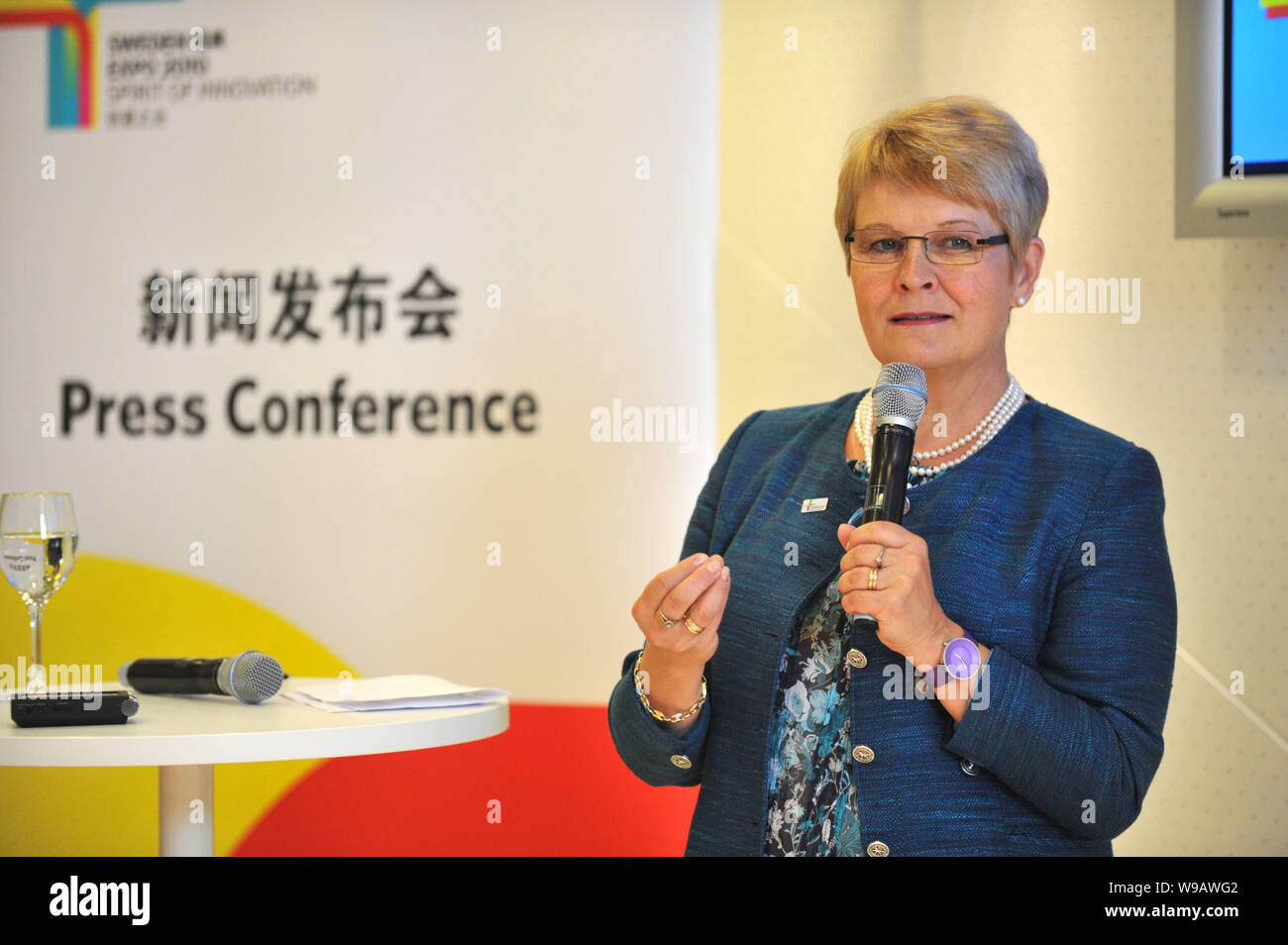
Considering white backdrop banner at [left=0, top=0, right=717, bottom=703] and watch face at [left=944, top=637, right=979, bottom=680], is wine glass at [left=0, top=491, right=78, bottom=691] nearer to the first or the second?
watch face at [left=944, top=637, right=979, bottom=680]

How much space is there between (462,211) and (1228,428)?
222cm

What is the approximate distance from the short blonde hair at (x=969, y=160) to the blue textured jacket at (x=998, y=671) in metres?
0.29

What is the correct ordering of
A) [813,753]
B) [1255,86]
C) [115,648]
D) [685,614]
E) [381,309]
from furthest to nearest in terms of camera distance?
[115,648]
[381,309]
[1255,86]
[813,753]
[685,614]

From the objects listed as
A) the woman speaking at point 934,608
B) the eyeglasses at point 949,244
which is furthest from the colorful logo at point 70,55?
the eyeglasses at point 949,244

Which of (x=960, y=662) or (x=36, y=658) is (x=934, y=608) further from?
(x=36, y=658)

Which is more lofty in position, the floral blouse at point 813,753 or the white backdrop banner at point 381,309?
the white backdrop banner at point 381,309

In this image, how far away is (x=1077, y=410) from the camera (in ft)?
10.5

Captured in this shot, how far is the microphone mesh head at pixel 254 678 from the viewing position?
1.87 m

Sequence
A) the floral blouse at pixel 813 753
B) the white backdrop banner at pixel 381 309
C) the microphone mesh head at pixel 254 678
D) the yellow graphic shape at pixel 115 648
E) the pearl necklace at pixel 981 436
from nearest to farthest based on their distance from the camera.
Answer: the floral blouse at pixel 813 753, the pearl necklace at pixel 981 436, the microphone mesh head at pixel 254 678, the white backdrop banner at pixel 381 309, the yellow graphic shape at pixel 115 648

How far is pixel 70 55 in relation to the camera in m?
3.84

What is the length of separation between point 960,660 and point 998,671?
0.05 m

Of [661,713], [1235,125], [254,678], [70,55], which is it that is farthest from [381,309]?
[1235,125]

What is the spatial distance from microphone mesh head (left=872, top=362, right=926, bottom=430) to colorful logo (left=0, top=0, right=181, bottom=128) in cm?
317

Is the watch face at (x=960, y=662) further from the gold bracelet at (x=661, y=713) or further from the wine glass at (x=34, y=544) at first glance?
the wine glass at (x=34, y=544)
